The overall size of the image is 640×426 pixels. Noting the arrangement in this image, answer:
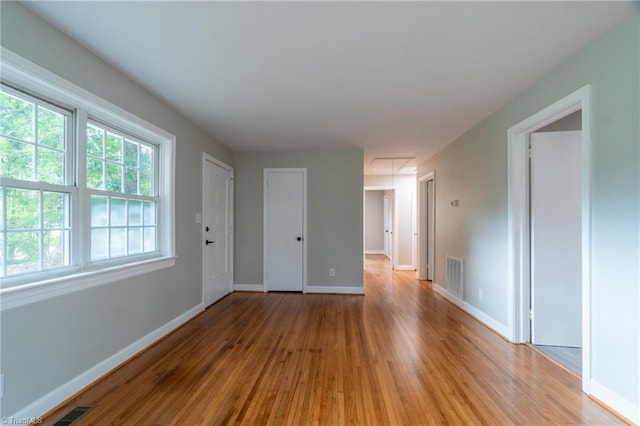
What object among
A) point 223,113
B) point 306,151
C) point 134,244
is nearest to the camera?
point 134,244

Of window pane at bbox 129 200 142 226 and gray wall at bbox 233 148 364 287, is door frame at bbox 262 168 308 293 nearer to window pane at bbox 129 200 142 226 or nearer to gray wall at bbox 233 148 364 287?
gray wall at bbox 233 148 364 287

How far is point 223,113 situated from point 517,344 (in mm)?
3892

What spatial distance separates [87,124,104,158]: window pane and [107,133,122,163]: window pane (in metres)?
0.07

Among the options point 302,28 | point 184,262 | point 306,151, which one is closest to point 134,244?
point 184,262

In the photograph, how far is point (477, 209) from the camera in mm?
3393

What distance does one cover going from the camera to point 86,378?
1.94 meters

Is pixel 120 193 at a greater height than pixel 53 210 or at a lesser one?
greater

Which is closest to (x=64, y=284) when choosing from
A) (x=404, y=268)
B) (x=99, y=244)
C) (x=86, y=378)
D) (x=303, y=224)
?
(x=99, y=244)

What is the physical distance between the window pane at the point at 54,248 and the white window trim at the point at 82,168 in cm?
8

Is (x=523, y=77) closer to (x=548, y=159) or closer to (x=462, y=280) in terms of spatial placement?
(x=548, y=159)

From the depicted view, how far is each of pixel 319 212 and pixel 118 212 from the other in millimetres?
2859

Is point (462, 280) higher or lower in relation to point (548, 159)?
lower

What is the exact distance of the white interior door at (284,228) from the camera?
4660 millimetres

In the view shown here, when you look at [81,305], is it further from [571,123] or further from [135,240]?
[571,123]
